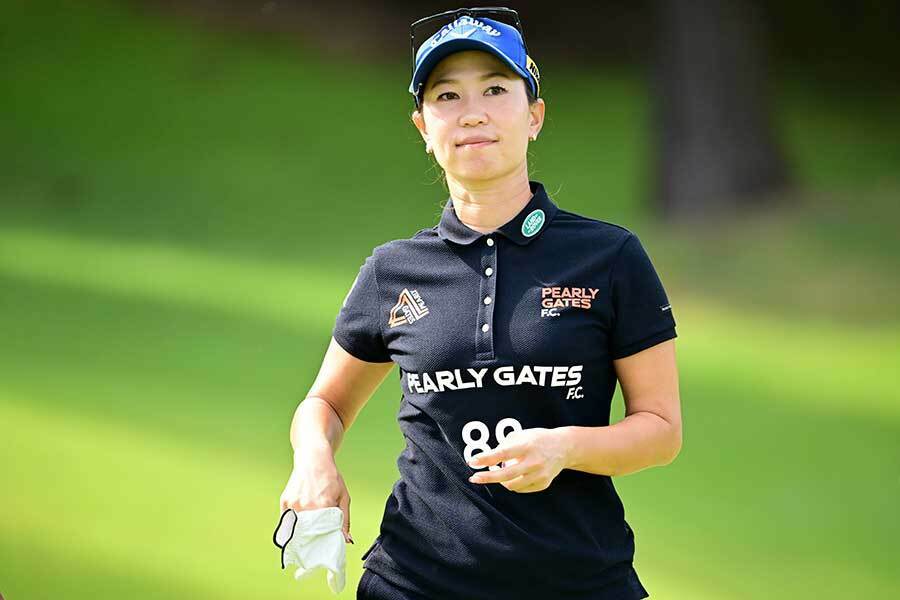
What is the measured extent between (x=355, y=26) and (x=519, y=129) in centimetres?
675

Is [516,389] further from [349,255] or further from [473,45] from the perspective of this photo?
[349,255]

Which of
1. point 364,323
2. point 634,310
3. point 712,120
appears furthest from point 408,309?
point 712,120

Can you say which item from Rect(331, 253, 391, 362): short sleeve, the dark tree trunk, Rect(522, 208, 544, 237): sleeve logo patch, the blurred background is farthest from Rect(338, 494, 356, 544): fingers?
the dark tree trunk

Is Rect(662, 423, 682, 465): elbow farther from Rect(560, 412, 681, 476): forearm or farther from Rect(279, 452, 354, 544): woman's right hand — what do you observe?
Rect(279, 452, 354, 544): woman's right hand

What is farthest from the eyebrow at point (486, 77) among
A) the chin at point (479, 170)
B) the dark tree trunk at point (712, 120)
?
the dark tree trunk at point (712, 120)

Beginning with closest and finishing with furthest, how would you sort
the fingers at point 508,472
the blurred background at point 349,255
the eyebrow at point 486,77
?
the fingers at point 508,472
the eyebrow at point 486,77
the blurred background at point 349,255

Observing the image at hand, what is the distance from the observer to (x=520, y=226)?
6.14 ft

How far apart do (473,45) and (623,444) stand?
0.57 meters

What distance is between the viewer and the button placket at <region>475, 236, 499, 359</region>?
5.88 ft

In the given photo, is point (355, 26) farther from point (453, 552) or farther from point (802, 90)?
point (453, 552)

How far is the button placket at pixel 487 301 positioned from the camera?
Answer: 5.88ft

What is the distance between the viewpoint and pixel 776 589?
388 centimetres

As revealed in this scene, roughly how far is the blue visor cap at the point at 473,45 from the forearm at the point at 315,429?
48 centimetres

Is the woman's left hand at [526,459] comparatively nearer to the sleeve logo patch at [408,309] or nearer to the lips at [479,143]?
the sleeve logo patch at [408,309]
